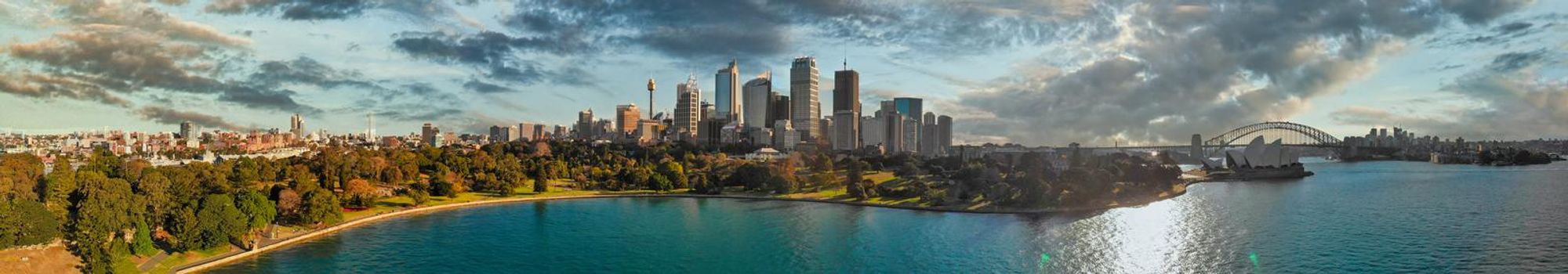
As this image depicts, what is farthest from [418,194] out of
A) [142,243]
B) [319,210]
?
[142,243]

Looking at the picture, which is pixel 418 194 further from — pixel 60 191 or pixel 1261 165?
pixel 1261 165

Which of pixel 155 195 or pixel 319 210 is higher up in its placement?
pixel 155 195

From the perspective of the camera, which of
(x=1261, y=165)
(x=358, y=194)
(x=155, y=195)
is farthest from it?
(x=1261, y=165)

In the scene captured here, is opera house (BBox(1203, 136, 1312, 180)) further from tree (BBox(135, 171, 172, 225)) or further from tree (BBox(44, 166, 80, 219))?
tree (BBox(44, 166, 80, 219))

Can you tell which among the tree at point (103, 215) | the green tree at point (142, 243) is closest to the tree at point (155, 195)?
the tree at point (103, 215)

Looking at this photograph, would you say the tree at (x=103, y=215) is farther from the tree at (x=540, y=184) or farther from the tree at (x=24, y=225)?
the tree at (x=540, y=184)

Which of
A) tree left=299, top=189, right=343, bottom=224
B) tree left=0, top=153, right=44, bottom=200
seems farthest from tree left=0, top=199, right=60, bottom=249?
tree left=299, top=189, right=343, bottom=224

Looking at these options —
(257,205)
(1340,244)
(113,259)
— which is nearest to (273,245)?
(257,205)
